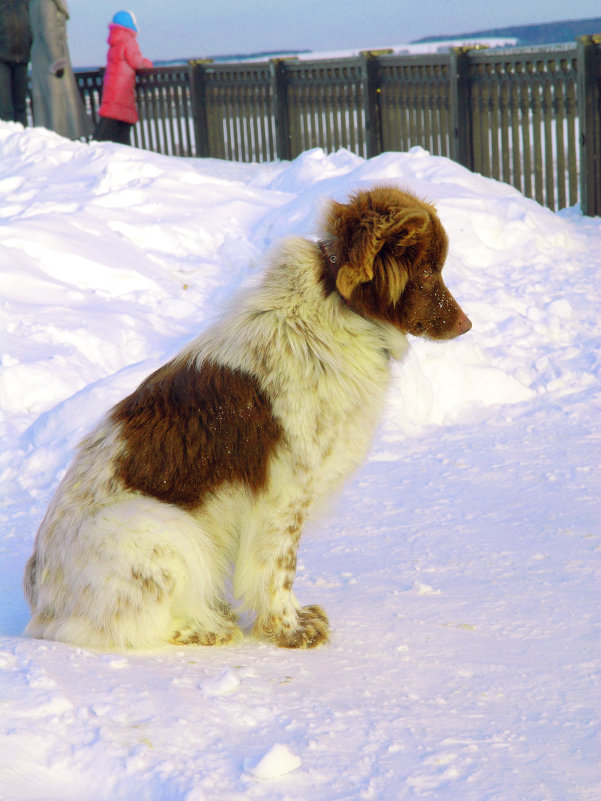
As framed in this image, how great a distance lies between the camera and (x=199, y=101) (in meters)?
14.5

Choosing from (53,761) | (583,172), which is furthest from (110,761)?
(583,172)

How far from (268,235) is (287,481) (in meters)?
5.23

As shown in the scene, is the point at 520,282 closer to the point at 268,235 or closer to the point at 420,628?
the point at 268,235

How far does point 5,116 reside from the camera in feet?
46.2

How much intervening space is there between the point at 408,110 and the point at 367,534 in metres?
8.98

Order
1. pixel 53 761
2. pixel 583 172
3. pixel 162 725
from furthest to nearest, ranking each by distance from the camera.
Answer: pixel 583 172 < pixel 162 725 < pixel 53 761

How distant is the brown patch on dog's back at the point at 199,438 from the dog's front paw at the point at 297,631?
54cm

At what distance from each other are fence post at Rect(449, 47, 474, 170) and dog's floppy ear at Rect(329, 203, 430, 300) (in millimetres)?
8635

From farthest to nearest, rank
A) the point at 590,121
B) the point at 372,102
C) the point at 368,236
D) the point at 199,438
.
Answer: the point at 372,102, the point at 590,121, the point at 199,438, the point at 368,236

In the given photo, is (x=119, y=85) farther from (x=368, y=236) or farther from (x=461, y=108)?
(x=368, y=236)

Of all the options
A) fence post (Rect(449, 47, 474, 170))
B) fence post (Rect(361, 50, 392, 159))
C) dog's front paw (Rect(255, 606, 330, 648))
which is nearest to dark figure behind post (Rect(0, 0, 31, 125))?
fence post (Rect(361, 50, 392, 159))

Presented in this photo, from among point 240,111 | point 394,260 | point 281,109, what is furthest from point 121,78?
point 394,260

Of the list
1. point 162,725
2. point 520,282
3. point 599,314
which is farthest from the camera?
point 520,282

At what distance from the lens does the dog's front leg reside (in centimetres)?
340
